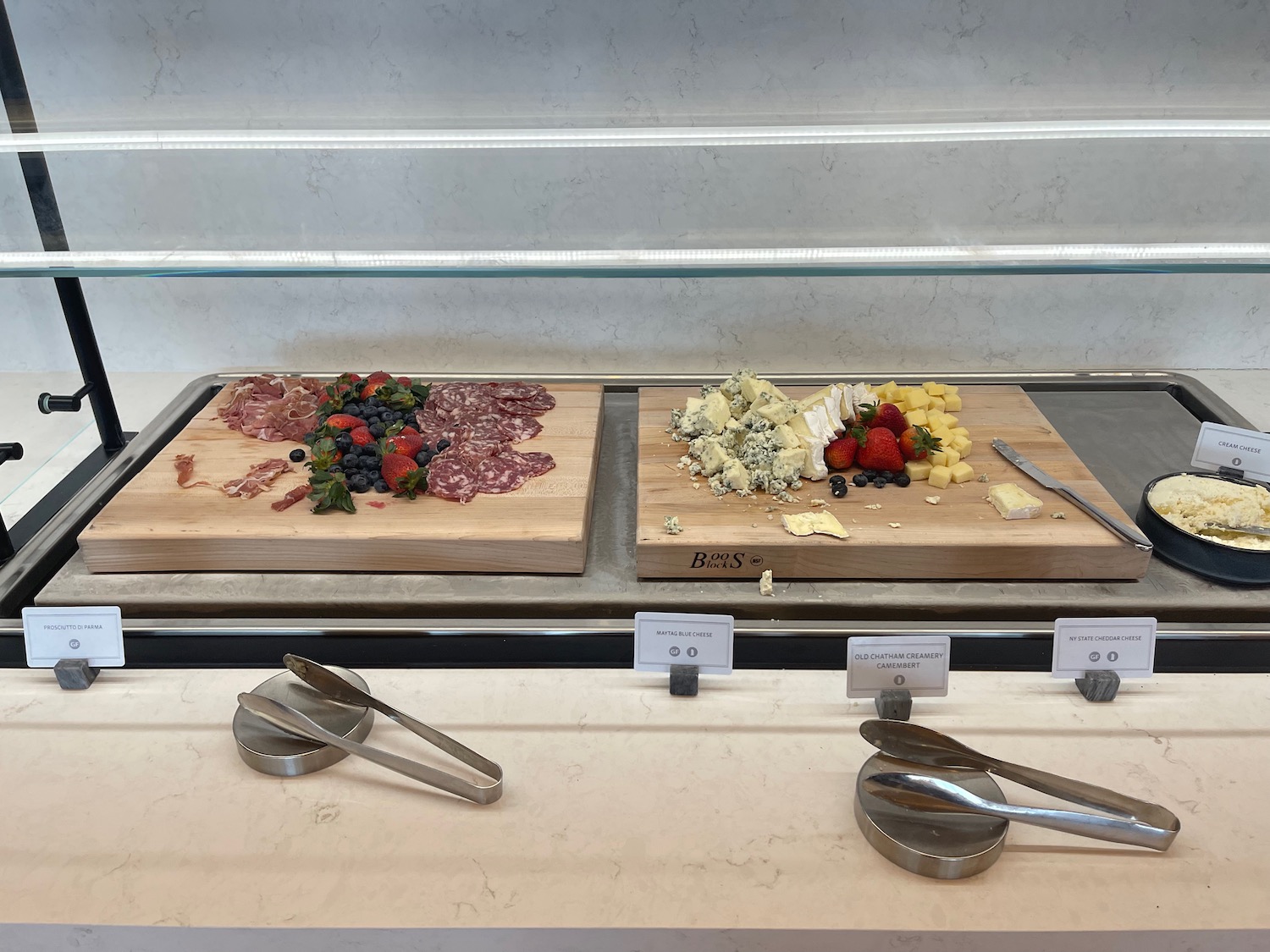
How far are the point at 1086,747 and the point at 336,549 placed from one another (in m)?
0.88

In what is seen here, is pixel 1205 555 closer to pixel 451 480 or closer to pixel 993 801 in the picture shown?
pixel 993 801

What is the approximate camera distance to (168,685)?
3.37ft

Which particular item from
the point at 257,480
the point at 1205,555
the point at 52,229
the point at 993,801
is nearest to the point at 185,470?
the point at 257,480

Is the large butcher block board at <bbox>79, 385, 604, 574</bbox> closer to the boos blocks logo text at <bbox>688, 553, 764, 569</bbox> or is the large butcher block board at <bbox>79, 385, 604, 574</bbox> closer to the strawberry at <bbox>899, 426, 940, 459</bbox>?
the boos blocks logo text at <bbox>688, 553, 764, 569</bbox>

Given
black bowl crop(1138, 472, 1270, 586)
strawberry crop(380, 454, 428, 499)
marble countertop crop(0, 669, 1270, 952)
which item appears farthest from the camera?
strawberry crop(380, 454, 428, 499)

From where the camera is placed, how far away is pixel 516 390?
1.35 metres

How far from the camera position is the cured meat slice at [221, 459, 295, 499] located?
111 centimetres

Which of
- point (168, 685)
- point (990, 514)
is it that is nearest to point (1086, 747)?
point (990, 514)

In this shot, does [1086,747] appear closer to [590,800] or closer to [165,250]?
[590,800]

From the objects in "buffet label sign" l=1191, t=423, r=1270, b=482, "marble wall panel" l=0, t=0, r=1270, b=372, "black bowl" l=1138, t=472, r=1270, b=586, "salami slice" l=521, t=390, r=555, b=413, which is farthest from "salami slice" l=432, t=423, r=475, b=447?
"buffet label sign" l=1191, t=423, r=1270, b=482

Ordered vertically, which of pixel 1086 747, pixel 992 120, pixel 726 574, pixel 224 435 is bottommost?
pixel 1086 747

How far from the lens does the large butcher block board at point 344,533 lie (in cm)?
103

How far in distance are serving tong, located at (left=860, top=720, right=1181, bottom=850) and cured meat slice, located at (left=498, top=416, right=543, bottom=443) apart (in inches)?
24.0

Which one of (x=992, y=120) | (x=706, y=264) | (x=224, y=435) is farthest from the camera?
(x=224, y=435)
